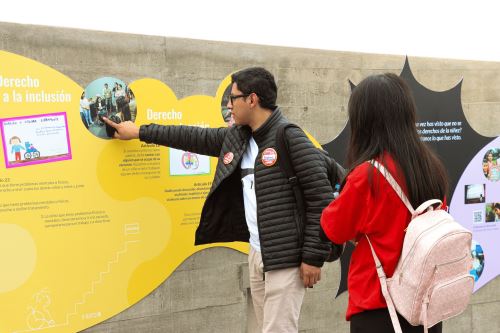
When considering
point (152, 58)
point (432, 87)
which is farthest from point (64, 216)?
point (432, 87)

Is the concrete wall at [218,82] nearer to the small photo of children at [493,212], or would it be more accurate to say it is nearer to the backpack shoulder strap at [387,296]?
the small photo of children at [493,212]

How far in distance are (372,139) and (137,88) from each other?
1831 mm

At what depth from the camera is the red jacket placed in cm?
229

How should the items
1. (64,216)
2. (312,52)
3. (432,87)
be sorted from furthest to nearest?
(432,87) < (312,52) < (64,216)

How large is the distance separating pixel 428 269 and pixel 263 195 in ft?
3.69

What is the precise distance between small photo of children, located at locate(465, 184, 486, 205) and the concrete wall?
1.65 feet

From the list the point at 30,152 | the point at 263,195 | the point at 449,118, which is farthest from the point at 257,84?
the point at 449,118

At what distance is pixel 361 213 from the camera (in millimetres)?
2320

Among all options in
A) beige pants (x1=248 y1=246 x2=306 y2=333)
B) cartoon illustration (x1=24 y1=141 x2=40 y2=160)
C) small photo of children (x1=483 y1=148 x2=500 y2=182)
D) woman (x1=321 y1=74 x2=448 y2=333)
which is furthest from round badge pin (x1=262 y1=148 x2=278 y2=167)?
small photo of children (x1=483 y1=148 x2=500 y2=182)

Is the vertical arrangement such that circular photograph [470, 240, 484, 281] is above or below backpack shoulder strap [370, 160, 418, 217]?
below

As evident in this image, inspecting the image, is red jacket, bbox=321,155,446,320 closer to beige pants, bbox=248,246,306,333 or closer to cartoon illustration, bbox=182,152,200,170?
beige pants, bbox=248,246,306,333

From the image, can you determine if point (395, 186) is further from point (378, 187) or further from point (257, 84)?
point (257, 84)

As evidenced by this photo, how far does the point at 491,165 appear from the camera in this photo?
5215 millimetres

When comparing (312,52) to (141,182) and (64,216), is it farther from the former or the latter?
(64,216)
